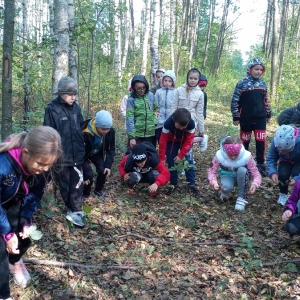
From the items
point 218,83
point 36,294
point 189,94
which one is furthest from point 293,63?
point 36,294

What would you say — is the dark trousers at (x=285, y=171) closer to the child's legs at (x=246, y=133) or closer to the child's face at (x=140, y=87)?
the child's legs at (x=246, y=133)

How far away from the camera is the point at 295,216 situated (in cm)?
372

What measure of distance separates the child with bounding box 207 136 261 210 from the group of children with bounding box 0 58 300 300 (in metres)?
0.01

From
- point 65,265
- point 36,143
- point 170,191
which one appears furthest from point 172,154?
point 36,143

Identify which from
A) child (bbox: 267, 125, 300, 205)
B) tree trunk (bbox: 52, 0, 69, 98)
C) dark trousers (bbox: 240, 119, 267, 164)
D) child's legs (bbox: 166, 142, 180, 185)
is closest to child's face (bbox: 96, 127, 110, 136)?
tree trunk (bbox: 52, 0, 69, 98)

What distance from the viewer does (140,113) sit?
5.79 metres

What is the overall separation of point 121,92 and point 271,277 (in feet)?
30.0

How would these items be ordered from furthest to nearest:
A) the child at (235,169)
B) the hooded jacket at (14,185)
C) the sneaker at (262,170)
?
the sneaker at (262,170), the child at (235,169), the hooded jacket at (14,185)

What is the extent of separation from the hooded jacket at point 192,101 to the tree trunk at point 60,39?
2.11 meters

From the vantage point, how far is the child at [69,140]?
3844 millimetres

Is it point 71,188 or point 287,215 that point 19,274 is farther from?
point 287,215

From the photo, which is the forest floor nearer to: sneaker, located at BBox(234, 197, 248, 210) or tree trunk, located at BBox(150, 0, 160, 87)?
sneaker, located at BBox(234, 197, 248, 210)

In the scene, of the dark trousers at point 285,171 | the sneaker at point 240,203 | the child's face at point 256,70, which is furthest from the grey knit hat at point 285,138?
the child's face at point 256,70

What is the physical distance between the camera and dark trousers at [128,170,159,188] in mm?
5070
